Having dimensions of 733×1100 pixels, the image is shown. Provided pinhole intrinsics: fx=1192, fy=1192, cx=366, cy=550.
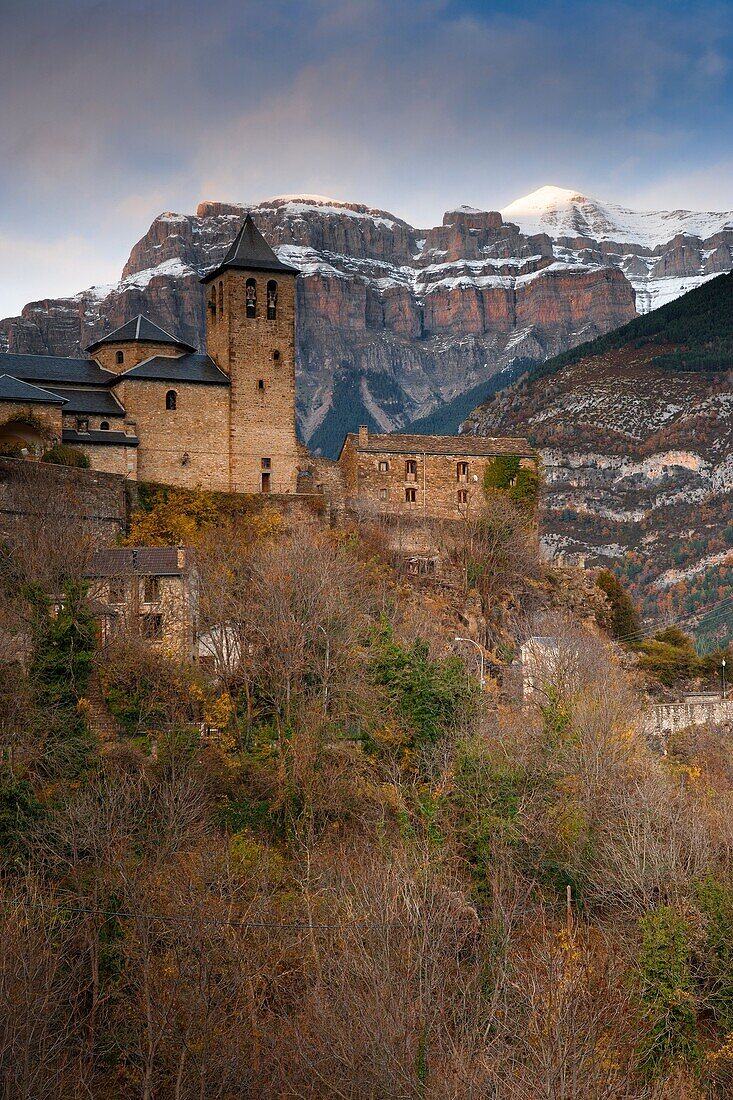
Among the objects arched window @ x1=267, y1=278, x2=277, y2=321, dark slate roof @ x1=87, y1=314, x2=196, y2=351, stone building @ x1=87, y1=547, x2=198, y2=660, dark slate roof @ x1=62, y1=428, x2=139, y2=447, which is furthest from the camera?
arched window @ x1=267, y1=278, x2=277, y2=321

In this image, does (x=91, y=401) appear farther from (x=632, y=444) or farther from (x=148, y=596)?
(x=632, y=444)

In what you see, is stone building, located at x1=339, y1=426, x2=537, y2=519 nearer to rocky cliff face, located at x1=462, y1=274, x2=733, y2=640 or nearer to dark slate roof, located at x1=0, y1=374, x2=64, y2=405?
dark slate roof, located at x1=0, y1=374, x2=64, y2=405

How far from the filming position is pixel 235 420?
57875 millimetres

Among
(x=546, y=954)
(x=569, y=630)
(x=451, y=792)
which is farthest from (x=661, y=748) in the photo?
(x=546, y=954)

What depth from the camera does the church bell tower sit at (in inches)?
2281

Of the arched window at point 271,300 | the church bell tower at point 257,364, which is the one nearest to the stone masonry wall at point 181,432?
the church bell tower at point 257,364

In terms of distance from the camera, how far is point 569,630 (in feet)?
184

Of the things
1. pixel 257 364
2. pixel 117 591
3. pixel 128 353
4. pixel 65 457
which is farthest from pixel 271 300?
pixel 117 591

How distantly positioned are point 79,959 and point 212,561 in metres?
19.8

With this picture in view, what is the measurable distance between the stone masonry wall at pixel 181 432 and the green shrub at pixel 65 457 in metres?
4.07

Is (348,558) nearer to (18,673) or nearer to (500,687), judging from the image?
(500,687)

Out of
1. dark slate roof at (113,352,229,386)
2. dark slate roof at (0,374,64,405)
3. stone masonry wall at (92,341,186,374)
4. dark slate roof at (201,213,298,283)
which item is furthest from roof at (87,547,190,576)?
dark slate roof at (201,213,298,283)

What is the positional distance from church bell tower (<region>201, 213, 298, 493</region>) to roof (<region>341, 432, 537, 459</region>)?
3827mm

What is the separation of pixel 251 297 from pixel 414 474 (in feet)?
40.1
